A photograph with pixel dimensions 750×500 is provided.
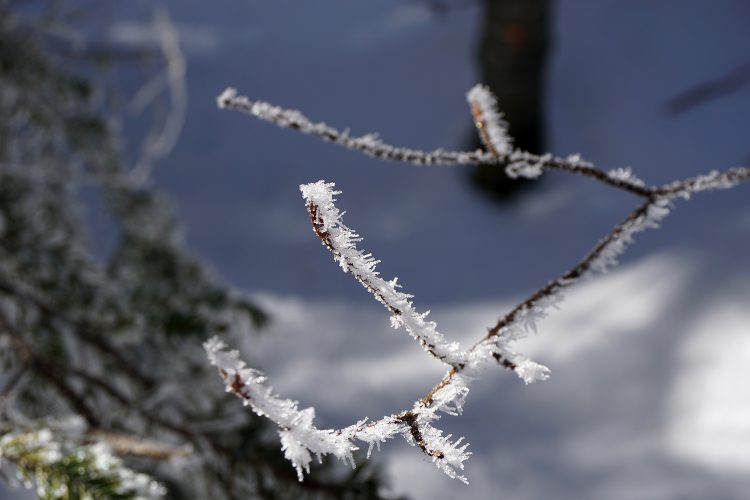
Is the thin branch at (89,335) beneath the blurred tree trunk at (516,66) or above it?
beneath

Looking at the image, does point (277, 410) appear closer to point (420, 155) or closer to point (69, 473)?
point (420, 155)

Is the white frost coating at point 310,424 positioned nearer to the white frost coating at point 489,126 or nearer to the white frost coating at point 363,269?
the white frost coating at point 363,269

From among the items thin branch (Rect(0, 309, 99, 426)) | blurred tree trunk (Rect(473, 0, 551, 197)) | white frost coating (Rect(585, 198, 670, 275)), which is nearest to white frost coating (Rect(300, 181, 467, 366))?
white frost coating (Rect(585, 198, 670, 275))

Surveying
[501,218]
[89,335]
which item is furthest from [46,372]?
[501,218]

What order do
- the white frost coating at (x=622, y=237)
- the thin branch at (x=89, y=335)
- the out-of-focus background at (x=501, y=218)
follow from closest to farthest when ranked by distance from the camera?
the white frost coating at (x=622, y=237), the thin branch at (x=89, y=335), the out-of-focus background at (x=501, y=218)

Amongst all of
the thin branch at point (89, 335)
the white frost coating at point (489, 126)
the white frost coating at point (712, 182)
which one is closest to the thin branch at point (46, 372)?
the thin branch at point (89, 335)

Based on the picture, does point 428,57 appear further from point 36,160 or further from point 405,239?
point 36,160

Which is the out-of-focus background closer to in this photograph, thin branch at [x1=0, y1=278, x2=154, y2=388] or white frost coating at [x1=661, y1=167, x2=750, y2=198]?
thin branch at [x1=0, y1=278, x2=154, y2=388]
